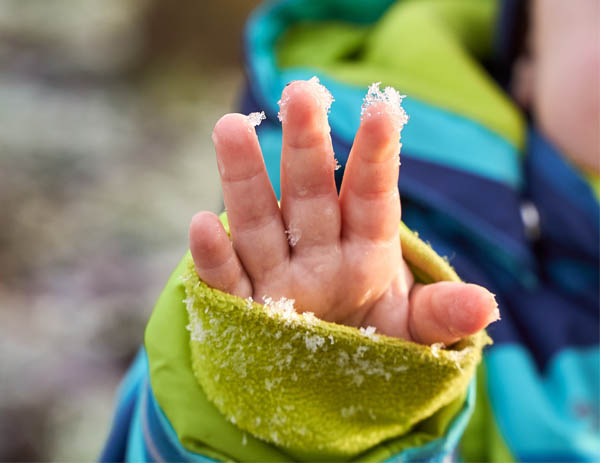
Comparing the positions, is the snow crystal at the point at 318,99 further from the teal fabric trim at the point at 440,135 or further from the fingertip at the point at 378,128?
the teal fabric trim at the point at 440,135

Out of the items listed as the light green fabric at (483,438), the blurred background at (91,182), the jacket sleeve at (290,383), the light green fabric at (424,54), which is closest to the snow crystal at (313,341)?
the jacket sleeve at (290,383)

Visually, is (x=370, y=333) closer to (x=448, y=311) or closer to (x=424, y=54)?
(x=448, y=311)

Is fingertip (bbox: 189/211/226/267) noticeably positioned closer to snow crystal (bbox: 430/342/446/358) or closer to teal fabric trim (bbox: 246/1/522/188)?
snow crystal (bbox: 430/342/446/358)

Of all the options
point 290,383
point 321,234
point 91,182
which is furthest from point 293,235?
point 91,182

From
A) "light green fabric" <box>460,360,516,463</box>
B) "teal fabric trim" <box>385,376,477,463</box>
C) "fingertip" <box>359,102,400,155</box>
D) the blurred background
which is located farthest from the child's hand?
the blurred background

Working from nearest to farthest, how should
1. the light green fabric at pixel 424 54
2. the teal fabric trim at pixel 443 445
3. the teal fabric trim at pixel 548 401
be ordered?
1. the teal fabric trim at pixel 443 445
2. the teal fabric trim at pixel 548 401
3. the light green fabric at pixel 424 54

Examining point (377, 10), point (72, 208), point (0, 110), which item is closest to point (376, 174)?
point (377, 10)

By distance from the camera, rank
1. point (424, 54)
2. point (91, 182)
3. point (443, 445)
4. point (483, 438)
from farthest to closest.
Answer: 1. point (91, 182)
2. point (424, 54)
3. point (483, 438)
4. point (443, 445)

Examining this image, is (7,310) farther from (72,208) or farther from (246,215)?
(246,215)
